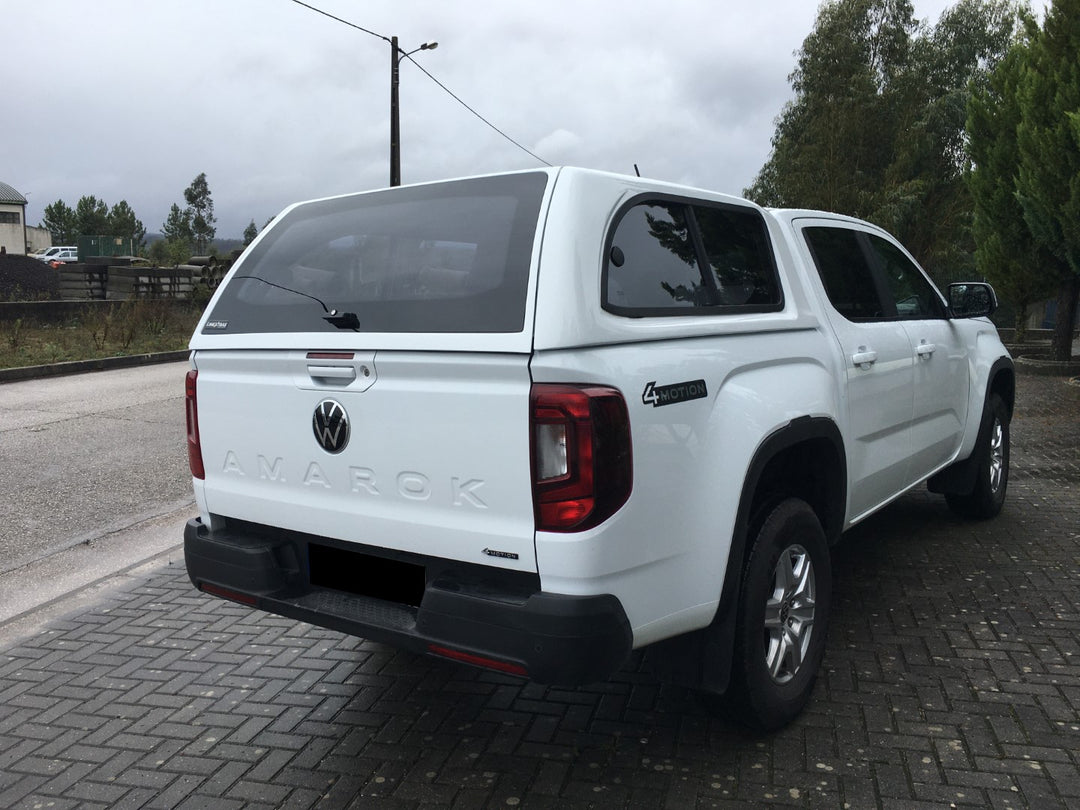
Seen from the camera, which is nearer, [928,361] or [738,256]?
[738,256]

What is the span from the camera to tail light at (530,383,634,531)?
259 cm

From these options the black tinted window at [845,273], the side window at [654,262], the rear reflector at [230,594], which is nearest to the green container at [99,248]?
the black tinted window at [845,273]

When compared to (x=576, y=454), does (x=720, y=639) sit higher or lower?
lower

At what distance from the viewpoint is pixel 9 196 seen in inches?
3465

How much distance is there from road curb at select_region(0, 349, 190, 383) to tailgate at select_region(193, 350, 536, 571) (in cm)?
1320

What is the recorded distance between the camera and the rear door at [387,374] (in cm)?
273

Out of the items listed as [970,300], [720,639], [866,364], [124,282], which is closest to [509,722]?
[720,639]

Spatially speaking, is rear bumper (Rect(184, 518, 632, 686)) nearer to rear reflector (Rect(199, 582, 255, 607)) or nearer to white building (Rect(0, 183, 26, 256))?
rear reflector (Rect(199, 582, 255, 607))

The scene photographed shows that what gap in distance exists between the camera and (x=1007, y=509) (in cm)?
655

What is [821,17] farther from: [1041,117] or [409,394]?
[409,394]

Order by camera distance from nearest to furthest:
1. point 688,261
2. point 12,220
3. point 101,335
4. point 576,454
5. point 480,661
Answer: point 576,454 → point 480,661 → point 688,261 → point 101,335 → point 12,220

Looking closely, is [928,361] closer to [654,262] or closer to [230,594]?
[654,262]

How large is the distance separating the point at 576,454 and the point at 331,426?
88 centimetres

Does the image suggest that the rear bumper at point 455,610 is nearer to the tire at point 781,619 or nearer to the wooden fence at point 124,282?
the tire at point 781,619
